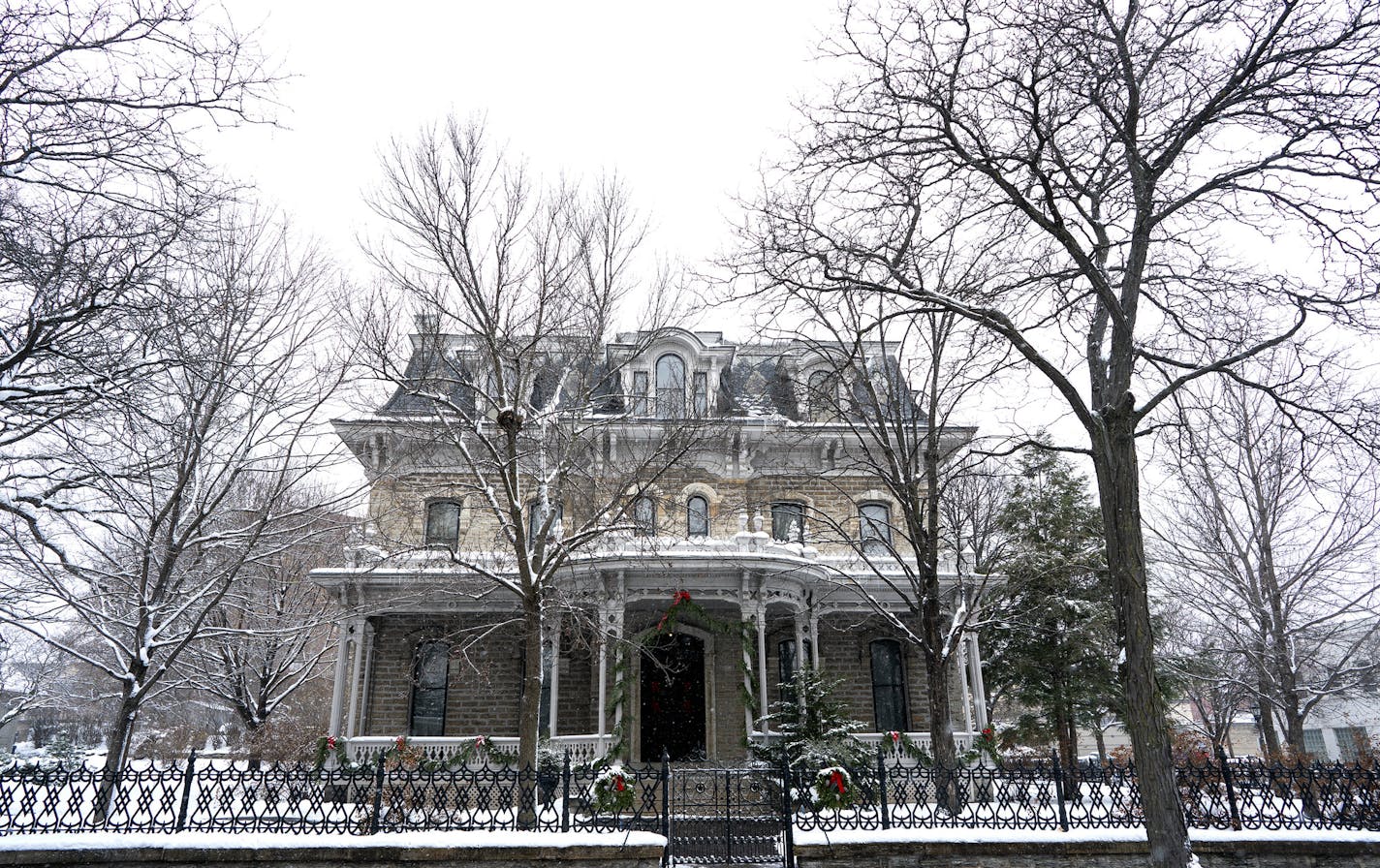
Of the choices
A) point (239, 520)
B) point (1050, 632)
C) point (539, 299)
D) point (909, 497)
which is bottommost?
point (1050, 632)

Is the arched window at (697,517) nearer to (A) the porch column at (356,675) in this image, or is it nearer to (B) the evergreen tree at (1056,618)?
(B) the evergreen tree at (1056,618)

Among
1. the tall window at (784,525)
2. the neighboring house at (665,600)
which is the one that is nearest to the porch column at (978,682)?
the neighboring house at (665,600)

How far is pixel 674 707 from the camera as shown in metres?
18.2

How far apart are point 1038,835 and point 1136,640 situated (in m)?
3.06

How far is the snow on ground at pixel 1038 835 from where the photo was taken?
8.71 meters

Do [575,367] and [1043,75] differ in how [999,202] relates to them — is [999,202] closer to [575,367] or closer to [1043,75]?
[1043,75]

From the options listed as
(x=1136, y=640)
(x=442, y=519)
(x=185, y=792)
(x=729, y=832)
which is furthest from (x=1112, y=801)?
(x=442, y=519)

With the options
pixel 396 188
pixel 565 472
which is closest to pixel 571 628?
pixel 565 472

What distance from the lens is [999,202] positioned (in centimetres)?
867

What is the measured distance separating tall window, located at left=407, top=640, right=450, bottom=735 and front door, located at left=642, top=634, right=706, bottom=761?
455 cm

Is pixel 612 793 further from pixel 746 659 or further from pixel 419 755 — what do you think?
pixel 419 755

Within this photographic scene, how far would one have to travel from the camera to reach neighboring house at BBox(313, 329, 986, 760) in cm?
1583

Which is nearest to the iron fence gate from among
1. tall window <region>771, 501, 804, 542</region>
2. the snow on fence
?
the snow on fence

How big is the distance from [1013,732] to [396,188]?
17956mm
